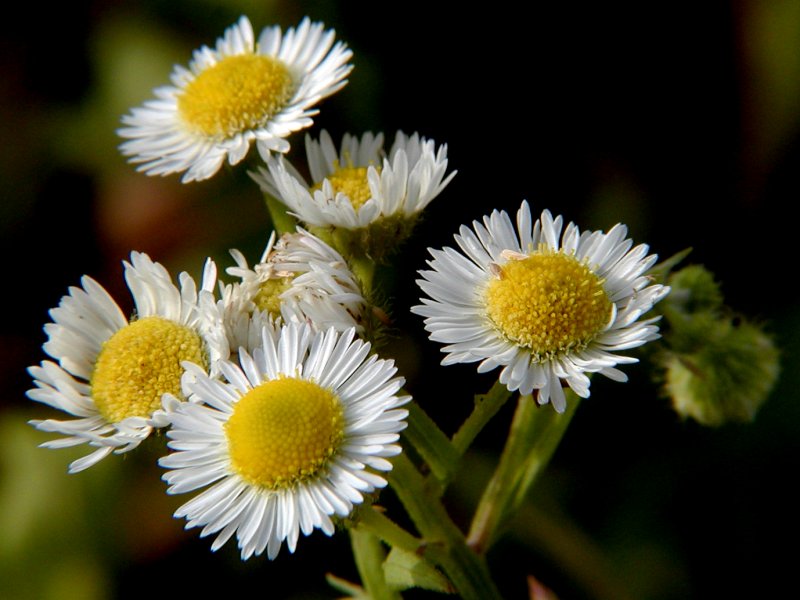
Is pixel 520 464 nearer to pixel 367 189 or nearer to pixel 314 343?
pixel 314 343

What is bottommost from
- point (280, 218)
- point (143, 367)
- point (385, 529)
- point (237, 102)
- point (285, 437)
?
point (385, 529)

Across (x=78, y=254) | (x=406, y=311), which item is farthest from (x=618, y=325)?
(x=78, y=254)

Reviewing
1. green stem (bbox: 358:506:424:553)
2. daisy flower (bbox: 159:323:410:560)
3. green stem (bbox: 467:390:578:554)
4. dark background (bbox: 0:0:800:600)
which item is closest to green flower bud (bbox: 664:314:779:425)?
green stem (bbox: 467:390:578:554)

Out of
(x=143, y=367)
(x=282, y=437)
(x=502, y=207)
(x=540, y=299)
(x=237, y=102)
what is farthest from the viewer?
(x=502, y=207)

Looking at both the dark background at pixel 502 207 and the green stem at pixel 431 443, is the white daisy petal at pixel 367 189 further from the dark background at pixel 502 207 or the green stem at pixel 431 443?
the dark background at pixel 502 207

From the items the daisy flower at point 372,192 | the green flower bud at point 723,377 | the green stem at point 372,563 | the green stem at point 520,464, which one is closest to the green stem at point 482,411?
the green stem at point 520,464

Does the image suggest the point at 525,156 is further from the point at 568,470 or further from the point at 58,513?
the point at 58,513

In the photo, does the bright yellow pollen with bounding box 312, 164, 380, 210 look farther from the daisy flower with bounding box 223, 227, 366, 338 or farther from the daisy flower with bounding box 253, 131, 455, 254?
the daisy flower with bounding box 223, 227, 366, 338

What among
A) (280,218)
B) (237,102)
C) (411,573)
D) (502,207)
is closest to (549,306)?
(411,573)
